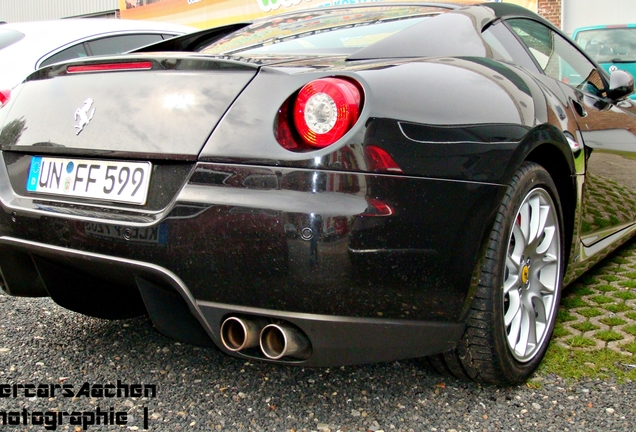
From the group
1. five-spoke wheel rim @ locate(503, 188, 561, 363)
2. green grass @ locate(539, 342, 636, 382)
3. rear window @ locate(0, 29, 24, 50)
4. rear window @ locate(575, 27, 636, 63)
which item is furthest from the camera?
rear window @ locate(575, 27, 636, 63)

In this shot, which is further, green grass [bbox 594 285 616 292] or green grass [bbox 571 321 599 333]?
green grass [bbox 594 285 616 292]

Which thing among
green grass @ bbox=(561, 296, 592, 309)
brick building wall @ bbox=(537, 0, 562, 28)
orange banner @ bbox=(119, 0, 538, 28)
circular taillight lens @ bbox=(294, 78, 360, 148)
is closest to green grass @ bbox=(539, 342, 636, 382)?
green grass @ bbox=(561, 296, 592, 309)

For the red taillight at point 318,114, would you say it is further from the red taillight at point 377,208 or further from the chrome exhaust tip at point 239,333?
the chrome exhaust tip at point 239,333

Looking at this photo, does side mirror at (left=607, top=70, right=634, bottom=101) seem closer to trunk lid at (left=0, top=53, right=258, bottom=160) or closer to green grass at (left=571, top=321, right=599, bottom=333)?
green grass at (left=571, top=321, right=599, bottom=333)

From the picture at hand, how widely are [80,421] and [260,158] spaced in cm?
101

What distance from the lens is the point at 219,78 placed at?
1.87 meters

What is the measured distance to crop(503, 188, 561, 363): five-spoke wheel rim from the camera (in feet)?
7.27

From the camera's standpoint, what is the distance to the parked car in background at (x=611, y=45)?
34.2ft

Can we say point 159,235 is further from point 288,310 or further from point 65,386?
point 65,386

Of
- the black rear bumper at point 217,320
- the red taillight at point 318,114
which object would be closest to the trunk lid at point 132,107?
the red taillight at point 318,114

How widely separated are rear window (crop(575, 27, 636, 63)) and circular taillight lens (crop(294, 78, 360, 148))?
9968 millimetres

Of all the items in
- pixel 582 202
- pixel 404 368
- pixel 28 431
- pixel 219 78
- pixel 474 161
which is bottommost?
pixel 404 368

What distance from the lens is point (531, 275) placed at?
2381 mm

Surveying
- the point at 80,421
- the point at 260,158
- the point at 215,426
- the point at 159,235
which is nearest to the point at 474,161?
the point at 260,158
